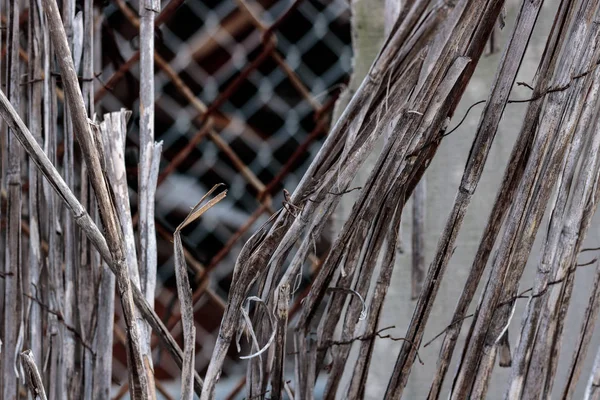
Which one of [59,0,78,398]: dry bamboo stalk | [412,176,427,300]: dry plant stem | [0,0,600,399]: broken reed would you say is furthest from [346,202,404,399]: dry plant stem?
[412,176,427,300]: dry plant stem

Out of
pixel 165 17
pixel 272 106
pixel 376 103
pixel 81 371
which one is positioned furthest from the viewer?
pixel 272 106

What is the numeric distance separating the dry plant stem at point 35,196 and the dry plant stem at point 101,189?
0.71 ft

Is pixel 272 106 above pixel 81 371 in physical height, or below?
above

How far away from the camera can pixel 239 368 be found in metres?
1.02

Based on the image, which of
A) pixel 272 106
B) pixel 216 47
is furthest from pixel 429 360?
pixel 216 47

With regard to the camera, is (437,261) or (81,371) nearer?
(437,261)

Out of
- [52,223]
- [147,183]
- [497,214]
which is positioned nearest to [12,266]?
[52,223]

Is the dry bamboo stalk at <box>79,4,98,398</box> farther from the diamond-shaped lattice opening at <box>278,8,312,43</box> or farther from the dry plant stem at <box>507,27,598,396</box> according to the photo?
the diamond-shaped lattice opening at <box>278,8,312,43</box>

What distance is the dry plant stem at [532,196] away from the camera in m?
0.39

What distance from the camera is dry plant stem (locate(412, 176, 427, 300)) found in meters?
0.80

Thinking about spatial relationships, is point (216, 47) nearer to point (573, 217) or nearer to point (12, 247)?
point (12, 247)

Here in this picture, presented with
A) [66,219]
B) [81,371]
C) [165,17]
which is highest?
[165,17]

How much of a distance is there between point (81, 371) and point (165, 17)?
0.52 meters

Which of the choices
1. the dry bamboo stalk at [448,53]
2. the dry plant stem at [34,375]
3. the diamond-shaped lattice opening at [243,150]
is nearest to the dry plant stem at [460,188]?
the dry bamboo stalk at [448,53]
